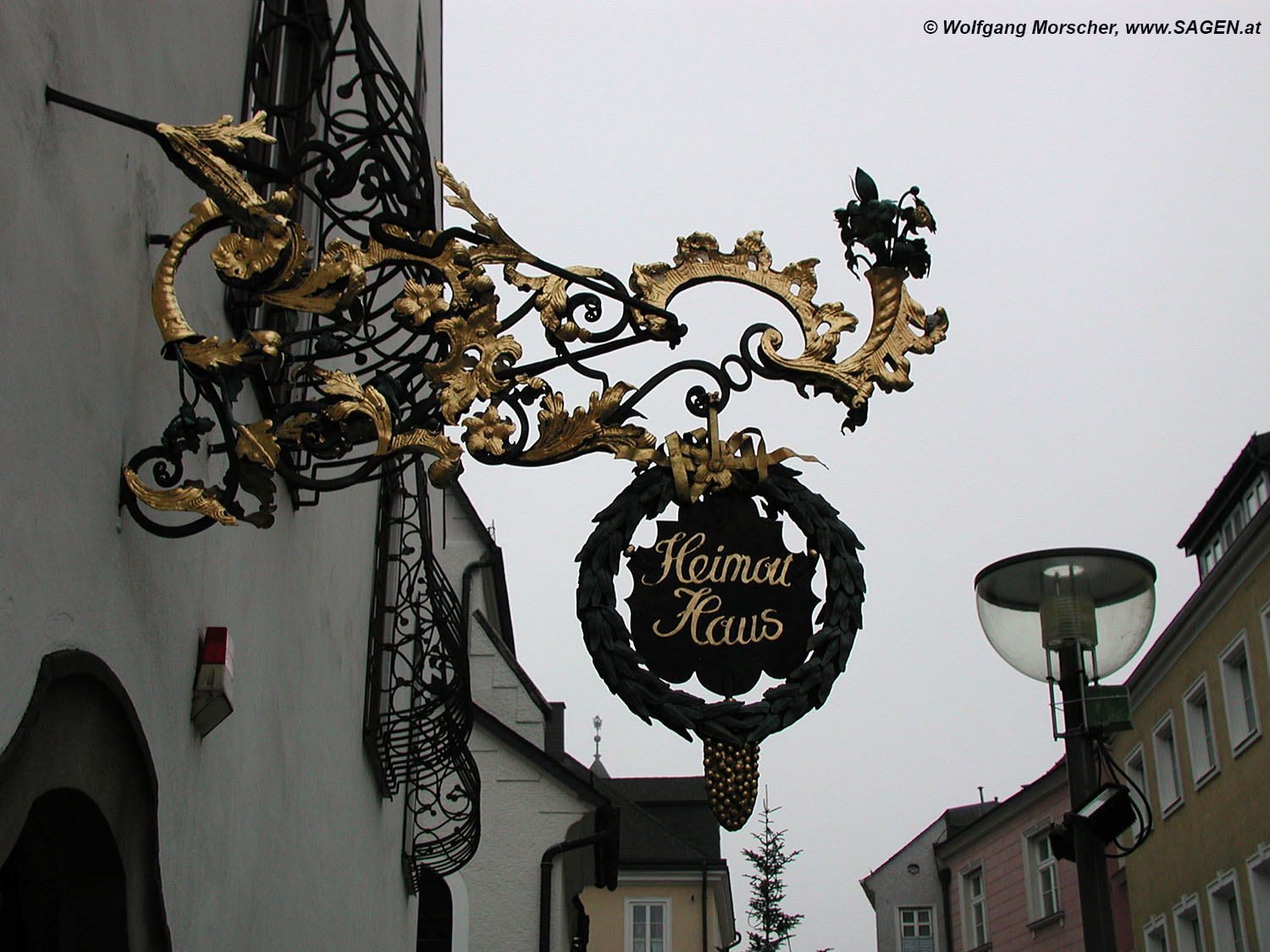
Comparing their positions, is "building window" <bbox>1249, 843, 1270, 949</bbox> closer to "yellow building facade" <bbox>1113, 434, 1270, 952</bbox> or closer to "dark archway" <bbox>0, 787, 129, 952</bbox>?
"yellow building facade" <bbox>1113, 434, 1270, 952</bbox>

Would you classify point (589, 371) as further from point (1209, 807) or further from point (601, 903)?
point (601, 903)

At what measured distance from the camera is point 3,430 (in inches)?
127

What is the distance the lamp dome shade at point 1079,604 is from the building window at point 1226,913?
15296mm

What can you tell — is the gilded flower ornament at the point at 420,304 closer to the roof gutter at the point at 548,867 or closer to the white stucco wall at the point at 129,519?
the white stucco wall at the point at 129,519

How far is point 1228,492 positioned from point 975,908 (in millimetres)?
16371

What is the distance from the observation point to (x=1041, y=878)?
101 ft

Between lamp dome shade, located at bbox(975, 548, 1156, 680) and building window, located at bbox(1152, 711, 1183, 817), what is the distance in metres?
17.6

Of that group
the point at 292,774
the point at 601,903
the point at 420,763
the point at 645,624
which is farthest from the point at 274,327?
the point at 601,903

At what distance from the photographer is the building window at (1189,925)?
21.9 meters

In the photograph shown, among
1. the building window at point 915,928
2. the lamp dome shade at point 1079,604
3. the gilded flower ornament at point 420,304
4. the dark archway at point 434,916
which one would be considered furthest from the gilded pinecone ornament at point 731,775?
the building window at point 915,928

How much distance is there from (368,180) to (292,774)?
3057 mm

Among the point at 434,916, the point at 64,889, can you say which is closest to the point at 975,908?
the point at 434,916

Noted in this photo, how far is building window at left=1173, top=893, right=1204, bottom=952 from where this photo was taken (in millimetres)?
21906

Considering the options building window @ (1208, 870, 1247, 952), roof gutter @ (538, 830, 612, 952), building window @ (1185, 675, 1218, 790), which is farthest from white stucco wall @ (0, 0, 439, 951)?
building window @ (1185, 675, 1218, 790)
